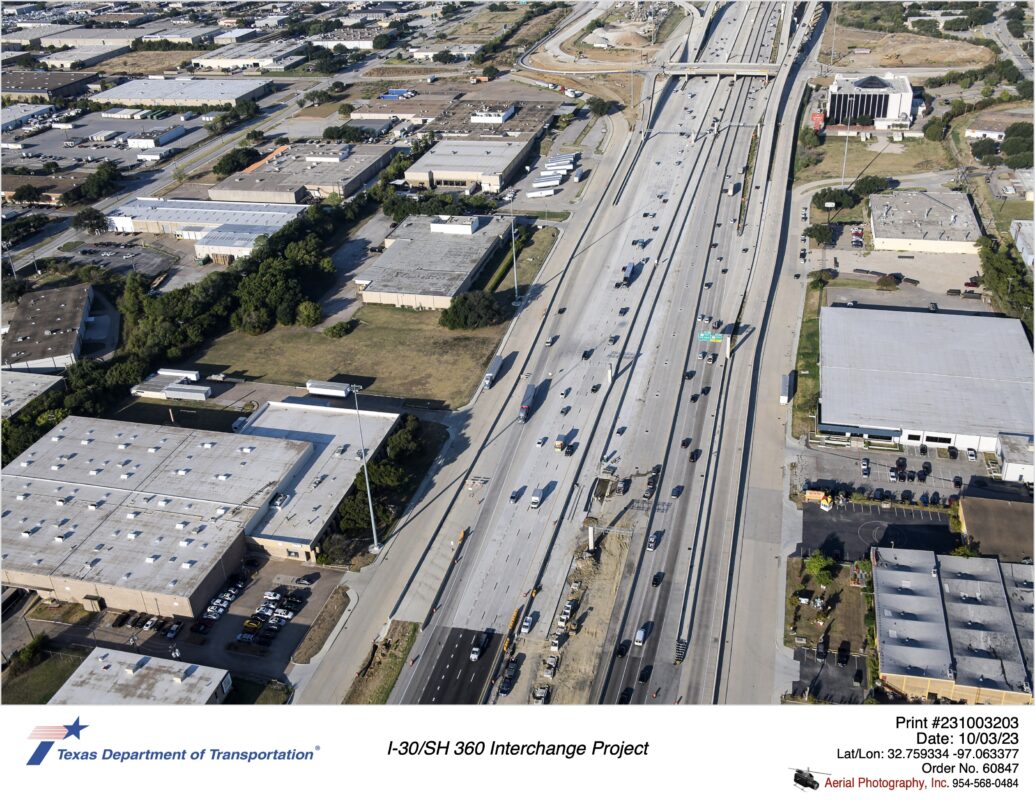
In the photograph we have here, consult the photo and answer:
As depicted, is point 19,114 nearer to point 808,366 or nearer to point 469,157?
point 469,157

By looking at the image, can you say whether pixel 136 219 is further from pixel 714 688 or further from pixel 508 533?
pixel 714 688

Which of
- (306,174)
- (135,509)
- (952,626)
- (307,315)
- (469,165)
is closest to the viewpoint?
(952,626)

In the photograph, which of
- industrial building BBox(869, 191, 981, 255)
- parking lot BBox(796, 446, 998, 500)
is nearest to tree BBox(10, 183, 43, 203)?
parking lot BBox(796, 446, 998, 500)

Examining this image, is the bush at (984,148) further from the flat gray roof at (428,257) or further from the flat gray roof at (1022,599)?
the flat gray roof at (1022,599)

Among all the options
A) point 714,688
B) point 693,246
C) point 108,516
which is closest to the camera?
point 714,688

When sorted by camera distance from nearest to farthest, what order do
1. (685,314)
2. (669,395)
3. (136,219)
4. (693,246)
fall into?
(669,395) < (685,314) < (693,246) < (136,219)

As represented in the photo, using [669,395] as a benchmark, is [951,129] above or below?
above

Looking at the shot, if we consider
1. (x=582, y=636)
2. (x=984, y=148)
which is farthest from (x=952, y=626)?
(x=984, y=148)
